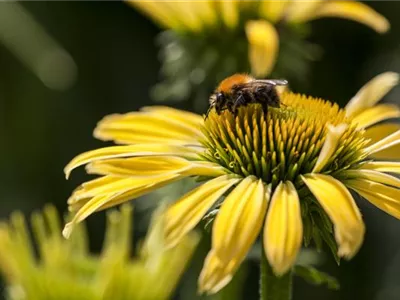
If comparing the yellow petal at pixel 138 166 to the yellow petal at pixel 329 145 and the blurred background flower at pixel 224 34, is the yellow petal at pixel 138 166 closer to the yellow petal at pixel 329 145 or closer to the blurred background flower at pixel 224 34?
the yellow petal at pixel 329 145

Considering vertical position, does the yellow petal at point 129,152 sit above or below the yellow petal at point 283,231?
above

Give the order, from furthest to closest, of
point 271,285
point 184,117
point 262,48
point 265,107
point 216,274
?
point 262,48 < point 184,117 < point 265,107 < point 271,285 < point 216,274

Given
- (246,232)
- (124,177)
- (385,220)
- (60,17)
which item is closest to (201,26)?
(124,177)

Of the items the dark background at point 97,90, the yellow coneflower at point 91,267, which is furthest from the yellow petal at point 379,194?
the dark background at point 97,90

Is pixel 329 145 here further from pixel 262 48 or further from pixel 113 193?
pixel 262 48

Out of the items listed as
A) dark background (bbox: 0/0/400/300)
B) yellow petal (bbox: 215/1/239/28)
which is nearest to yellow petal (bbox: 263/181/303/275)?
yellow petal (bbox: 215/1/239/28)

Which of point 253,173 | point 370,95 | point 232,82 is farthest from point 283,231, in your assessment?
point 370,95

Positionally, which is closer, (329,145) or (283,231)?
(283,231)
